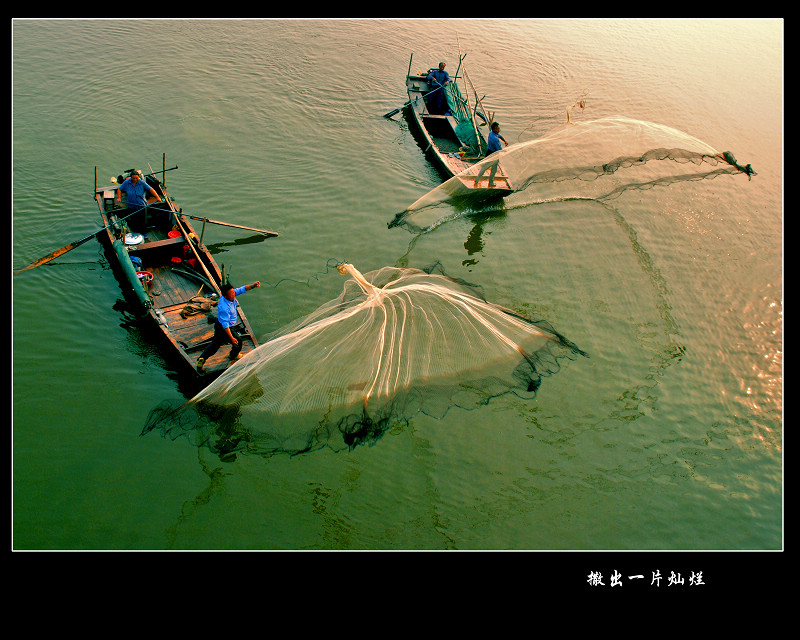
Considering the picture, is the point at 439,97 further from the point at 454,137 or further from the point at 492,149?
the point at 492,149

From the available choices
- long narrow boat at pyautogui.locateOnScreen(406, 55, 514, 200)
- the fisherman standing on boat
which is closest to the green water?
long narrow boat at pyautogui.locateOnScreen(406, 55, 514, 200)

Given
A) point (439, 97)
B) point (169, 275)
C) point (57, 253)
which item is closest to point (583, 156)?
point (439, 97)

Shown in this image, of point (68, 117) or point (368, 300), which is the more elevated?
point (68, 117)

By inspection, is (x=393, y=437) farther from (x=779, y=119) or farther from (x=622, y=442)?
(x=779, y=119)

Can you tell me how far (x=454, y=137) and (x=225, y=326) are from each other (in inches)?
381

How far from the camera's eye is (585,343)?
9328 mm

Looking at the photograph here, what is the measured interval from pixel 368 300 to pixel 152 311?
371cm

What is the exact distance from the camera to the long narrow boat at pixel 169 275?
316 inches

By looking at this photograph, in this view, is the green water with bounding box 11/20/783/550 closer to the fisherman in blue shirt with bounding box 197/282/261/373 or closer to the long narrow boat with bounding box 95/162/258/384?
the long narrow boat with bounding box 95/162/258/384

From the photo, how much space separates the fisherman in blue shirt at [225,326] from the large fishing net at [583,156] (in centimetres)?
438

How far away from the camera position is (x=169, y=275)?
9703mm

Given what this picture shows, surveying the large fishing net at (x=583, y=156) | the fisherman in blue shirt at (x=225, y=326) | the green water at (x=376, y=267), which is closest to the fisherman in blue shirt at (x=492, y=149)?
the large fishing net at (x=583, y=156)

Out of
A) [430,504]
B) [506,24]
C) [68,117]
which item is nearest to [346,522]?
[430,504]

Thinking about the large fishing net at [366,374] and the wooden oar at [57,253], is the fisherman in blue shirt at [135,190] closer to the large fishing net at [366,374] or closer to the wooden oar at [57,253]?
the wooden oar at [57,253]
